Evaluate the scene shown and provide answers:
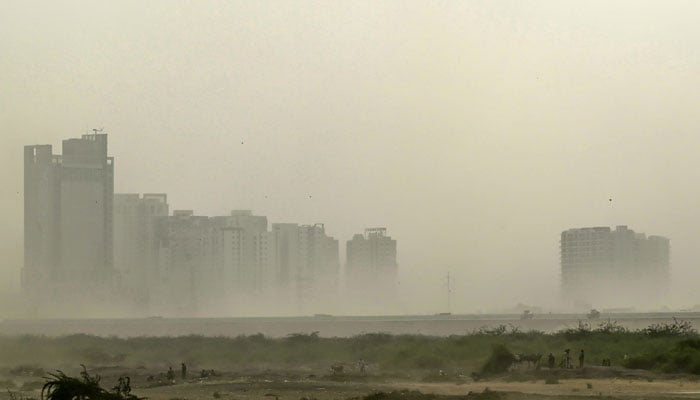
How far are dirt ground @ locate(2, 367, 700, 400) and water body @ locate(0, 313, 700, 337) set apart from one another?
33308 millimetres

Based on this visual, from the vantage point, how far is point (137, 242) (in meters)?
137

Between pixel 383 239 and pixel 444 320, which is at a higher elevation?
pixel 383 239

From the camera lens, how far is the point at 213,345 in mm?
55188

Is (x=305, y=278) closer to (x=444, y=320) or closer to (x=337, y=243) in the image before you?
(x=337, y=243)

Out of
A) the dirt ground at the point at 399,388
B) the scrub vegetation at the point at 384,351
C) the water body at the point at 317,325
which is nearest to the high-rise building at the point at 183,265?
the water body at the point at 317,325

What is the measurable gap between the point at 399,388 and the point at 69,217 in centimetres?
9777

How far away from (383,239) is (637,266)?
27841 millimetres

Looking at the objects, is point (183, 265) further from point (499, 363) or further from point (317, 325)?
point (499, 363)

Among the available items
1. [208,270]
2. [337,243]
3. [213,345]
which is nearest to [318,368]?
[213,345]

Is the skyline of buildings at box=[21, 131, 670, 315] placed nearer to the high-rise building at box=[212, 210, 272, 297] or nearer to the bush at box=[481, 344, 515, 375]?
Result: the high-rise building at box=[212, 210, 272, 297]

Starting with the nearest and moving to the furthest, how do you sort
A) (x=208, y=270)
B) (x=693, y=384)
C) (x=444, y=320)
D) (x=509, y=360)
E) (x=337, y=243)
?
(x=693, y=384), (x=509, y=360), (x=444, y=320), (x=208, y=270), (x=337, y=243)

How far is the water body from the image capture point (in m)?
70.1

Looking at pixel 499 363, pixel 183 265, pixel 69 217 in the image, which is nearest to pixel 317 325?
pixel 69 217

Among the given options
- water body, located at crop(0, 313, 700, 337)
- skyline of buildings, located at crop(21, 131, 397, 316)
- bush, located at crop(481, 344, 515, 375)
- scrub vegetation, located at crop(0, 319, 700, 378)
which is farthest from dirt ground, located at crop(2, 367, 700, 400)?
skyline of buildings, located at crop(21, 131, 397, 316)
